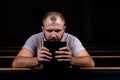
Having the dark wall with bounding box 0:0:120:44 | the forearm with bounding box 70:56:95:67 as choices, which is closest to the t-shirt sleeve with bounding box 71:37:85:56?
the forearm with bounding box 70:56:95:67

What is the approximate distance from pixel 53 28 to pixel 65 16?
6250mm

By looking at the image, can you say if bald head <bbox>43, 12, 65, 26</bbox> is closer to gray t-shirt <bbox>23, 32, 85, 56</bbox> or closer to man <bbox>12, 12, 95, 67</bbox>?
man <bbox>12, 12, 95, 67</bbox>

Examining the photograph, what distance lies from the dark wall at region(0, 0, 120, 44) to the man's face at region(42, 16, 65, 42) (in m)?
5.94

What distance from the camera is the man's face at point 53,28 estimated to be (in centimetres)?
187

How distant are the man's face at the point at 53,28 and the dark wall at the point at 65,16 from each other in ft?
19.5

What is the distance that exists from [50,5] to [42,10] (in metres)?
0.27

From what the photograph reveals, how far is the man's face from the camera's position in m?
1.87

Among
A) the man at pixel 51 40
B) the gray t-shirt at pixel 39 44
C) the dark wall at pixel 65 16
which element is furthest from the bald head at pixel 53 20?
the dark wall at pixel 65 16

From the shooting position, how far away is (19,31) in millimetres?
8086

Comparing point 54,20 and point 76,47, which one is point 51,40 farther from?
point 76,47

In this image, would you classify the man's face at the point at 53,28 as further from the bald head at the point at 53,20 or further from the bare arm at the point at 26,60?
the bare arm at the point at 26,60

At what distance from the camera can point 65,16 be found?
8.09m

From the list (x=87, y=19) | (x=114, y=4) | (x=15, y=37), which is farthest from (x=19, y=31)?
(x=114, y=4)

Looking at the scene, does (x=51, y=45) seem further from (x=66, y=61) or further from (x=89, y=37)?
(x=89, y=37)
